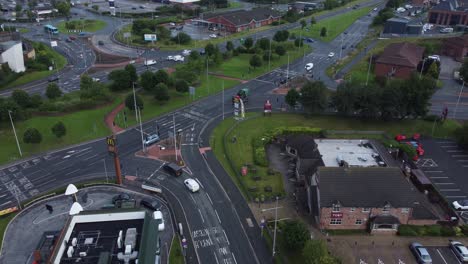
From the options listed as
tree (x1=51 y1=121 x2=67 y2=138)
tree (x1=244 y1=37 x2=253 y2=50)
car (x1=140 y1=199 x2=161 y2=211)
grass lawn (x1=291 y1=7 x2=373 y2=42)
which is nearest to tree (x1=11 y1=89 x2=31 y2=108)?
tree (x1=51 y1=121 x2=67 y2=138)

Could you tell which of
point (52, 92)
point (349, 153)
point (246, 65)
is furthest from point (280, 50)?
point (52, 92)

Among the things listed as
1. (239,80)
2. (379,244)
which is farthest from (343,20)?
(379,244)

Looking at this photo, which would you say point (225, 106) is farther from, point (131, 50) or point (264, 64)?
point (131, 50)

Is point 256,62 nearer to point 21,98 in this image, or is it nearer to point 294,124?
point 294,124

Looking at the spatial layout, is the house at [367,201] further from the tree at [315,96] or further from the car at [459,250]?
the tree at [315,96]

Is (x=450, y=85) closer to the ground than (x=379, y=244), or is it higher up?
higher up

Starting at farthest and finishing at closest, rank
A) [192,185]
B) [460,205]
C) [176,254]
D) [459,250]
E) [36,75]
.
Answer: [36,75], [192,185], [460,205], [459,250], [176,254]
